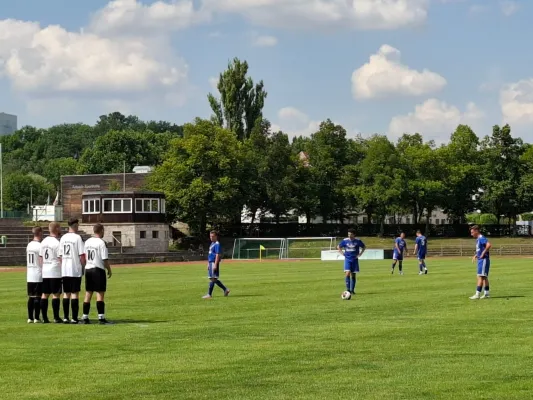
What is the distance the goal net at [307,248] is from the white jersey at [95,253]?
5729 cm

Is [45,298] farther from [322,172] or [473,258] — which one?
[322,172]

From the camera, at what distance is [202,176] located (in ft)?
306

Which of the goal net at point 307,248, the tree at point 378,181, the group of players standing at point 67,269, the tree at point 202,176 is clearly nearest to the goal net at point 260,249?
the goal net at point 307,248

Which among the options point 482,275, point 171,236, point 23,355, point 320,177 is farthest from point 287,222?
point 23,355

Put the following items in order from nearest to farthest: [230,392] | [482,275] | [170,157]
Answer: [230,392] → [482,275] → [170,157]

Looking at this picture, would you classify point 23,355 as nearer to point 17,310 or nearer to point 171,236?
point 17,310

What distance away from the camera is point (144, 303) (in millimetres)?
25312

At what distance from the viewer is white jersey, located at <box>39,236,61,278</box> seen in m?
19.3

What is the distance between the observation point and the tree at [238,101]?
350 ft

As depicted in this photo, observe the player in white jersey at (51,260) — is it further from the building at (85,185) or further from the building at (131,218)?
the building at (85,185)

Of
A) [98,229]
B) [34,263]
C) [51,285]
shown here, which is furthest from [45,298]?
[98,229]

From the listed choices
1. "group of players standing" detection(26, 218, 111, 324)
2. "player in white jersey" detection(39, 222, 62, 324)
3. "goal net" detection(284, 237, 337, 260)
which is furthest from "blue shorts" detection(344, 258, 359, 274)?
"goal net" detection(284, 237, 337, 260)

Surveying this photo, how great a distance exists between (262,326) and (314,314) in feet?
9.23

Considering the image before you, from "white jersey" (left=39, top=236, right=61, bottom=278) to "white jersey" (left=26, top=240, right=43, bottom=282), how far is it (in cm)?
15
